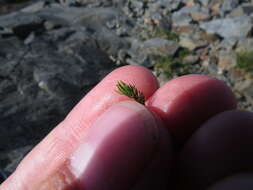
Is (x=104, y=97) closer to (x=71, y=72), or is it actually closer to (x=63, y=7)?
(x=71, y=72)

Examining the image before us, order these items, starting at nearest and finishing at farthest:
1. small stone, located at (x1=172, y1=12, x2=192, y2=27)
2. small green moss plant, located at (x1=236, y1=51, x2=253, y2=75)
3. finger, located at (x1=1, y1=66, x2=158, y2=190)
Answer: finger, located at (x1=1, y1=66, x2=158, y2=190), small green moss plant, located at (x1=236, y1=51, x2=253, y2=75), small stone, located at (x1=172, y1=12, x2=192, y2=27)

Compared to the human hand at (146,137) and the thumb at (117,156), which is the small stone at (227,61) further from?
the thumb at (117,156)

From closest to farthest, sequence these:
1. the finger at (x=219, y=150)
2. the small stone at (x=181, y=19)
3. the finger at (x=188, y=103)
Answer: the finger at (x=219, y=150)
the finger at (x=188, y=103)
the small stone at (x=181, y=19)

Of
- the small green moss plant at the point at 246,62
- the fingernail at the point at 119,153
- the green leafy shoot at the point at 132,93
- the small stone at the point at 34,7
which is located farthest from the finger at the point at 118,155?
the small stone at the point at 34,7

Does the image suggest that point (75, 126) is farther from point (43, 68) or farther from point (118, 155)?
point (43, 68)

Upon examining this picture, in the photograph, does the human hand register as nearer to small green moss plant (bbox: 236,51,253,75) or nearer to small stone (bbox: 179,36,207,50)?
small green moss plant (bbox: 236,51,253,75)

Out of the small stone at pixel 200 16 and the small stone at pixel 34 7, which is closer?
the small stone at pixel 200 16

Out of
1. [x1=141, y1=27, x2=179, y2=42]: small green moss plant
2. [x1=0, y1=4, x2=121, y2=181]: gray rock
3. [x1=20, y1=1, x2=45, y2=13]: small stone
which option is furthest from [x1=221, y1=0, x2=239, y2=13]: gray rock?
[x1=20, y1=1, x2=45, y2=13]: small stone
